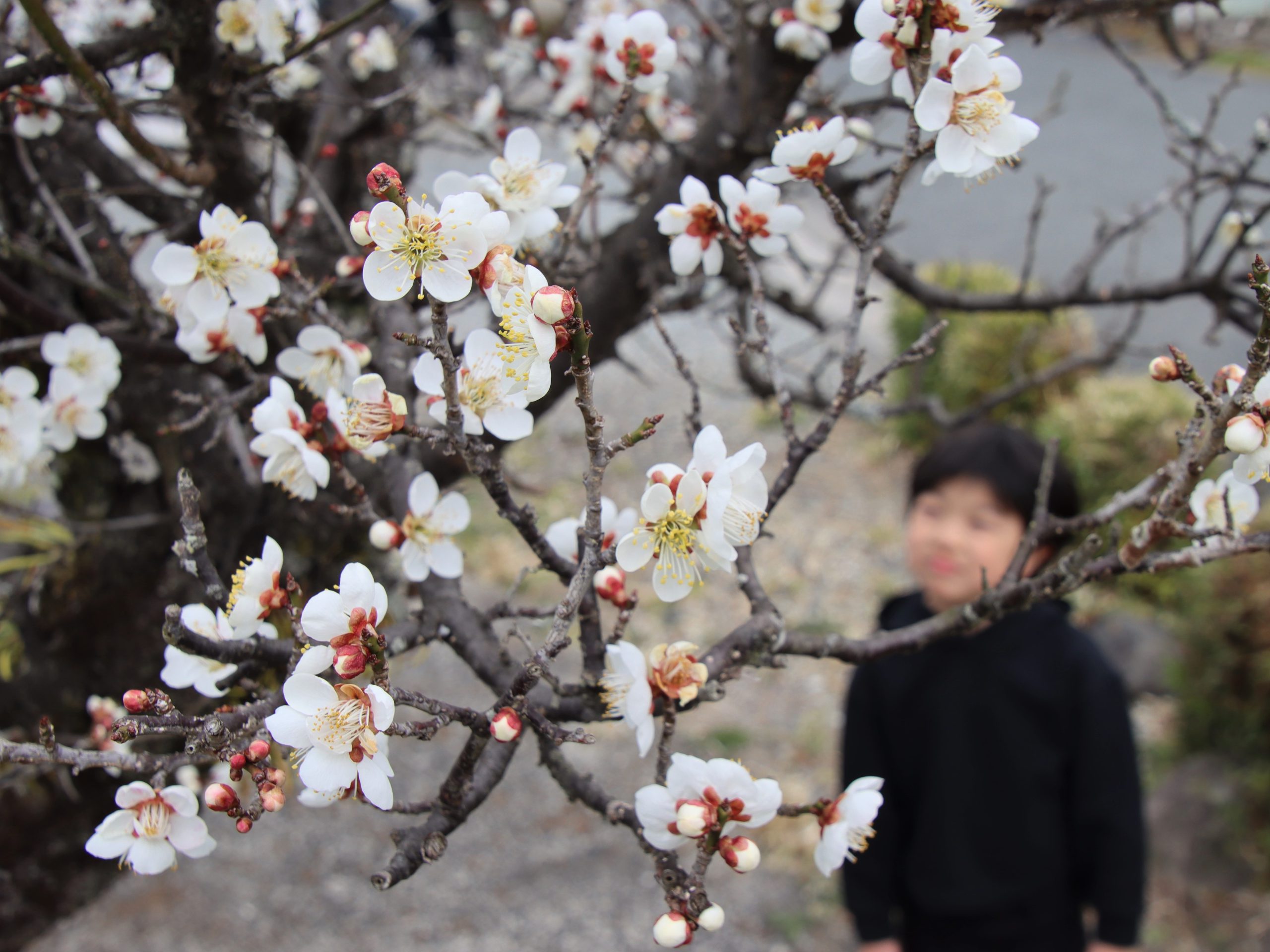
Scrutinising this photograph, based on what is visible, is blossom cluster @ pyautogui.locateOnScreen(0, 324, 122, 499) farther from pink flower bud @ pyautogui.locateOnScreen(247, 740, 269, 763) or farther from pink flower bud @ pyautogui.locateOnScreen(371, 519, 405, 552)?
pink flower bud @ pyautogui.locateOnScreen(247, 740, 269, 763)

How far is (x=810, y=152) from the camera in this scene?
107cm

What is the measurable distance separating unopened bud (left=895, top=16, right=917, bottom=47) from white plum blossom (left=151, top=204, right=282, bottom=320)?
74cm

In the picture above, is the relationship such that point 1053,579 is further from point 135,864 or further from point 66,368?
point 66,368

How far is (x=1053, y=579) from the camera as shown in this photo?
99 cm

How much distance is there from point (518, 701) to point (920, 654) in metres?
1.69

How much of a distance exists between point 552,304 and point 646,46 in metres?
0.75

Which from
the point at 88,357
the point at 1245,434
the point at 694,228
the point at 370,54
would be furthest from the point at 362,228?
the point at 370,54

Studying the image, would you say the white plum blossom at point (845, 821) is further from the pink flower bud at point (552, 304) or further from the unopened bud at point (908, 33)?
the unopened bud at point (908, 33)

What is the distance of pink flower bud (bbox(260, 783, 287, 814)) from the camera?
2.37 ft

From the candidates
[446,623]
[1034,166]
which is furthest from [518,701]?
[1034,166]

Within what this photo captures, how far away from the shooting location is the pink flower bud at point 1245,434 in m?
0.78

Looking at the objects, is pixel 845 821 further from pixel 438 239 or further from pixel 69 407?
pixel 69 407

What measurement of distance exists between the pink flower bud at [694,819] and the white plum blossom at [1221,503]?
0.65 meters

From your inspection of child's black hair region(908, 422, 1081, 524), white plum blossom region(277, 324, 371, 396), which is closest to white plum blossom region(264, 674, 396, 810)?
white plum blossom region(277, 324, 371, 396)
